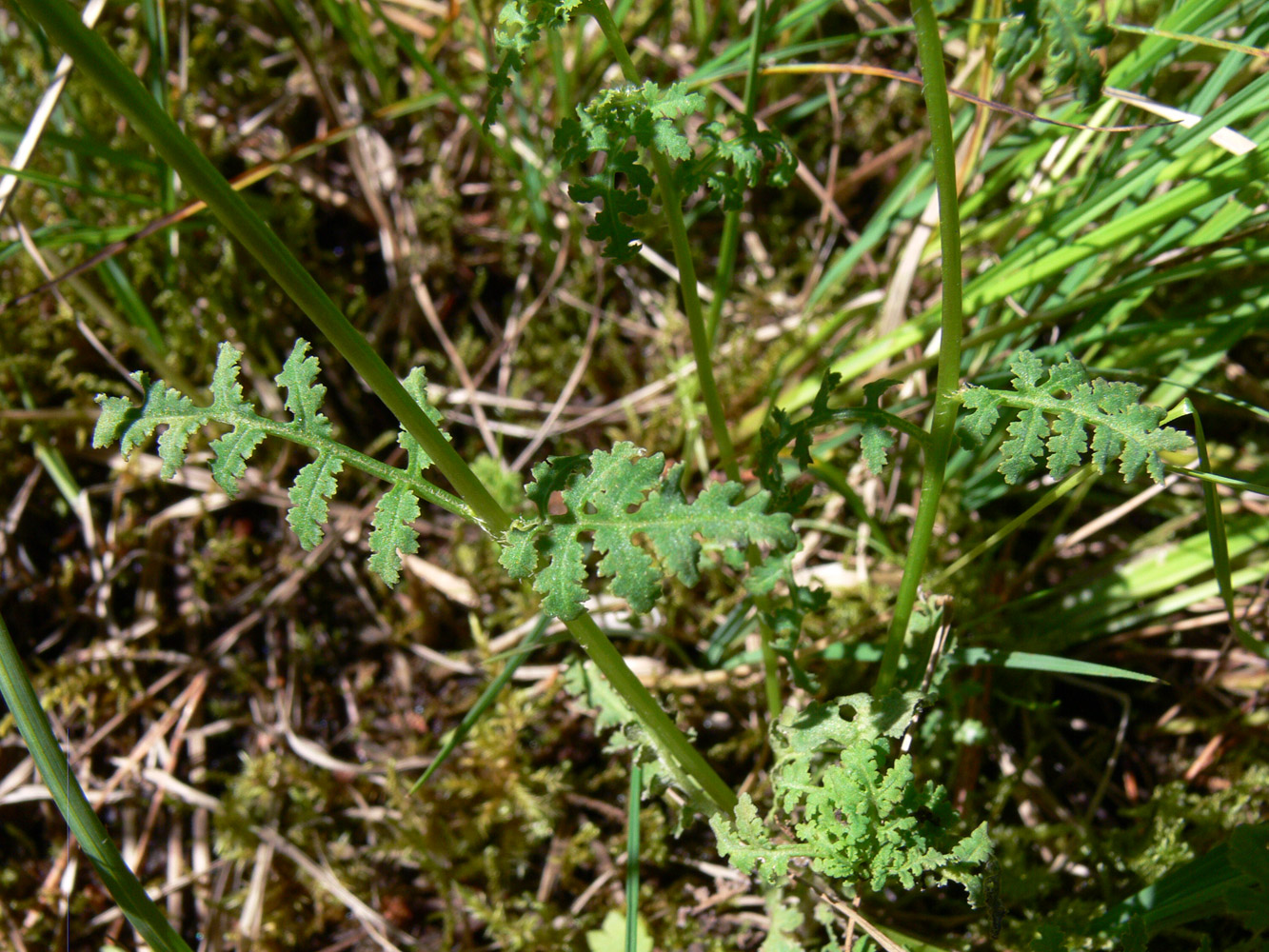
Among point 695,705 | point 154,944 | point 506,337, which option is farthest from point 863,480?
point 154,944

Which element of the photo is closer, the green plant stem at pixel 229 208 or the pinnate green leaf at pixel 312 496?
the green plant stem at pixel 229 208

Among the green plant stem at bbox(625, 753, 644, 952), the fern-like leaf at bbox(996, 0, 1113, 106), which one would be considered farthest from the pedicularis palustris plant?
the green plant stem at bbox(625, 753, 644, 952)

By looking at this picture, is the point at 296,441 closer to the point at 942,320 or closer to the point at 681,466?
the point at 681,466

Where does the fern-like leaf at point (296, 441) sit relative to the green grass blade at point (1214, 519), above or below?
above

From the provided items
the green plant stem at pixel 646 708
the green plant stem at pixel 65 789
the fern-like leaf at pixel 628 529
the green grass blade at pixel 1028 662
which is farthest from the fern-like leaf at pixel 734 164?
the green plant stem at pixel 65 789

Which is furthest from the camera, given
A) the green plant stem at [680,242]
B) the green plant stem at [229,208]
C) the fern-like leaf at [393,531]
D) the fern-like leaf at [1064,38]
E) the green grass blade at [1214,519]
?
the green grass blade at [1214,519]

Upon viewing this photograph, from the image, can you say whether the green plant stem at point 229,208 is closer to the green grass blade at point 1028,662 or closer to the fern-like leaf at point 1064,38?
the fern-like leaf at point 1064,38
